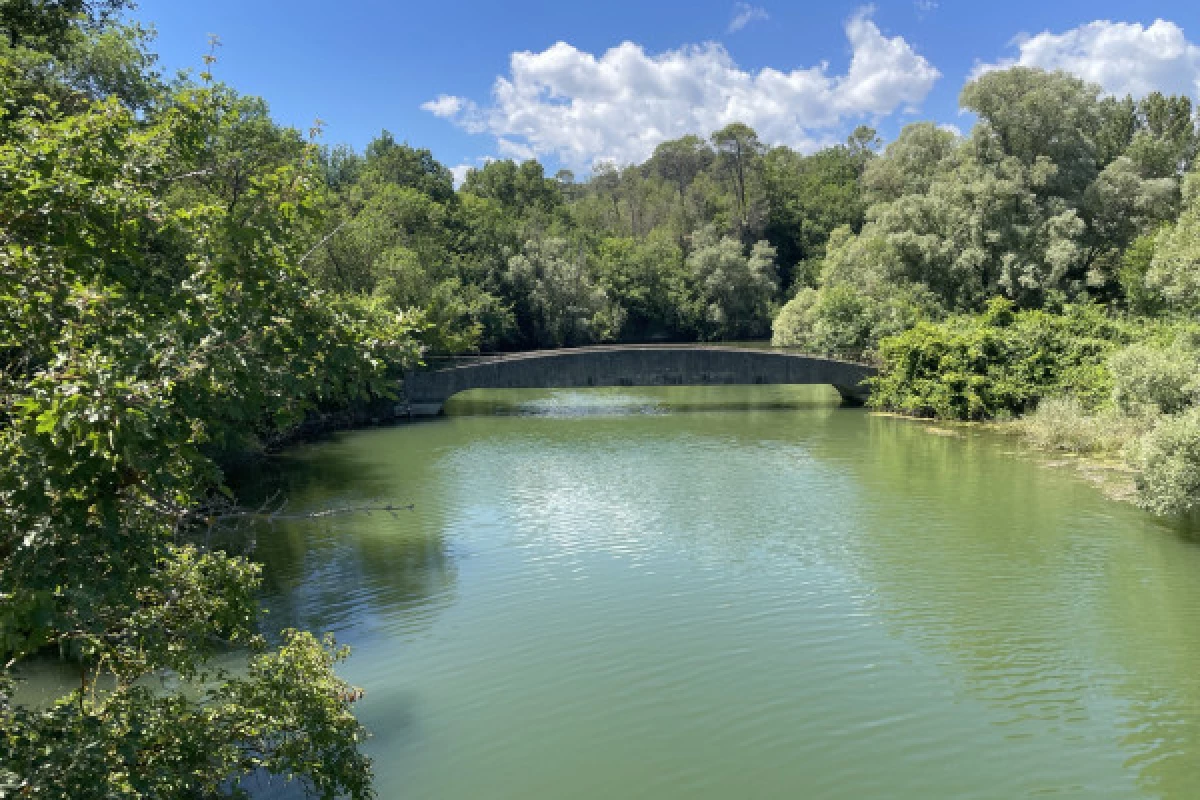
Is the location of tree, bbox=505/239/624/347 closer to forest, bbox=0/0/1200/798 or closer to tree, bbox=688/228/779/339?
forest, bbox=0/0/1200/798

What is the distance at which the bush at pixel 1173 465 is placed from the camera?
504 inches

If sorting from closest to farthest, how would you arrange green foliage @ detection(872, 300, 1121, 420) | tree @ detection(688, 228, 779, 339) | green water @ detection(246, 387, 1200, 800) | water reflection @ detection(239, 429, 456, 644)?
green water @ detection(246, 387, 1200, 800), water reflection @ detection(239, 429, 456, 644), green foliage @ detection(872, 300, 1121, 420), tree @ detection(688, 228, 779, 339)

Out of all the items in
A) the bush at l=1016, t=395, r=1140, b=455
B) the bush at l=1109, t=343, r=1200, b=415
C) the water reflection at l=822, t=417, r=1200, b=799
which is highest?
the bush at l=1109, t=343, r=1200, b=415

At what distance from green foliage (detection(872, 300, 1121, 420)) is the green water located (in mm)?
7485

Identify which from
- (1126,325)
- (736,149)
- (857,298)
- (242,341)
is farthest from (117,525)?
(736,149)

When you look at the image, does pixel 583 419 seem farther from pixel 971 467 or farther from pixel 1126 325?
pixel 1126 325

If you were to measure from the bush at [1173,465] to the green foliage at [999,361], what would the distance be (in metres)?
10.3

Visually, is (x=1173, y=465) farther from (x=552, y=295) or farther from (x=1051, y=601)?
(x=552, y=295)

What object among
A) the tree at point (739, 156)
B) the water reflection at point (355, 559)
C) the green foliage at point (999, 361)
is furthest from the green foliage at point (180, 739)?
the tree at point (739, 156)

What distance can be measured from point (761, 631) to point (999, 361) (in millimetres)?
20380

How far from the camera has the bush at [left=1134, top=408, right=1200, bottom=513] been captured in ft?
42.0

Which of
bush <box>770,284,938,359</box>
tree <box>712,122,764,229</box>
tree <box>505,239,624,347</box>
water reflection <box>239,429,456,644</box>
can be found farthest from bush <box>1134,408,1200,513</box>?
tree <box>712,122,764,229</box>

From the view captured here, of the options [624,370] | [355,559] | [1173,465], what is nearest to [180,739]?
[355,559]

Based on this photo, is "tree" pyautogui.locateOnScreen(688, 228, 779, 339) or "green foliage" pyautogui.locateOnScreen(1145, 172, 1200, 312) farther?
"tree" pyautogui.locateOnScreen(688, 228, 779, 339)
